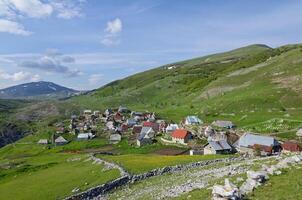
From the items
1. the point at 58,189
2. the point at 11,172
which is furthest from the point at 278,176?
the point at 11,172

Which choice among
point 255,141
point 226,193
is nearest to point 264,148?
point 255,141

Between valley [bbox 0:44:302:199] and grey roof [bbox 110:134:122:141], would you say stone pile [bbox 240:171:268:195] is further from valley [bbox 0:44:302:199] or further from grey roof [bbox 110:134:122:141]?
grey roof [bbox 110:134:122:141]

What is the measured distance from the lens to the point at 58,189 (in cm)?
5784

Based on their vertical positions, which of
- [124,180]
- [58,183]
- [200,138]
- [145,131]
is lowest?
[200,138]

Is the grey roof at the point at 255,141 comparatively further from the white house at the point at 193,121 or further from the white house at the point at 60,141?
the white house at the point at 60,141

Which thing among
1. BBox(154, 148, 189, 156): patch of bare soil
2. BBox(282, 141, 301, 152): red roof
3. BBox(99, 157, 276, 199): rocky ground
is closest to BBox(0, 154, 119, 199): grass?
BBox(99, 157, 276, 199): rocky ground

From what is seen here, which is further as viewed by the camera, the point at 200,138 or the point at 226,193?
the point at 200,138

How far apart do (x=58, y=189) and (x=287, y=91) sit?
484 feet

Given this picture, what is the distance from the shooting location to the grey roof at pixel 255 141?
103 metres

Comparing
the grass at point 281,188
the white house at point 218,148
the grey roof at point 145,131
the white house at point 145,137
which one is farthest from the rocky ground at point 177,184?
the grey roof at point 145,131

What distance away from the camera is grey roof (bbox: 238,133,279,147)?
4047 inches

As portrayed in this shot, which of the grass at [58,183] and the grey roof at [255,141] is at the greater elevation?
the grass at [58,183]

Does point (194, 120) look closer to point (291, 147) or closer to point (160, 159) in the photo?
point (291, 147)

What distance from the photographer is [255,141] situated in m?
106
